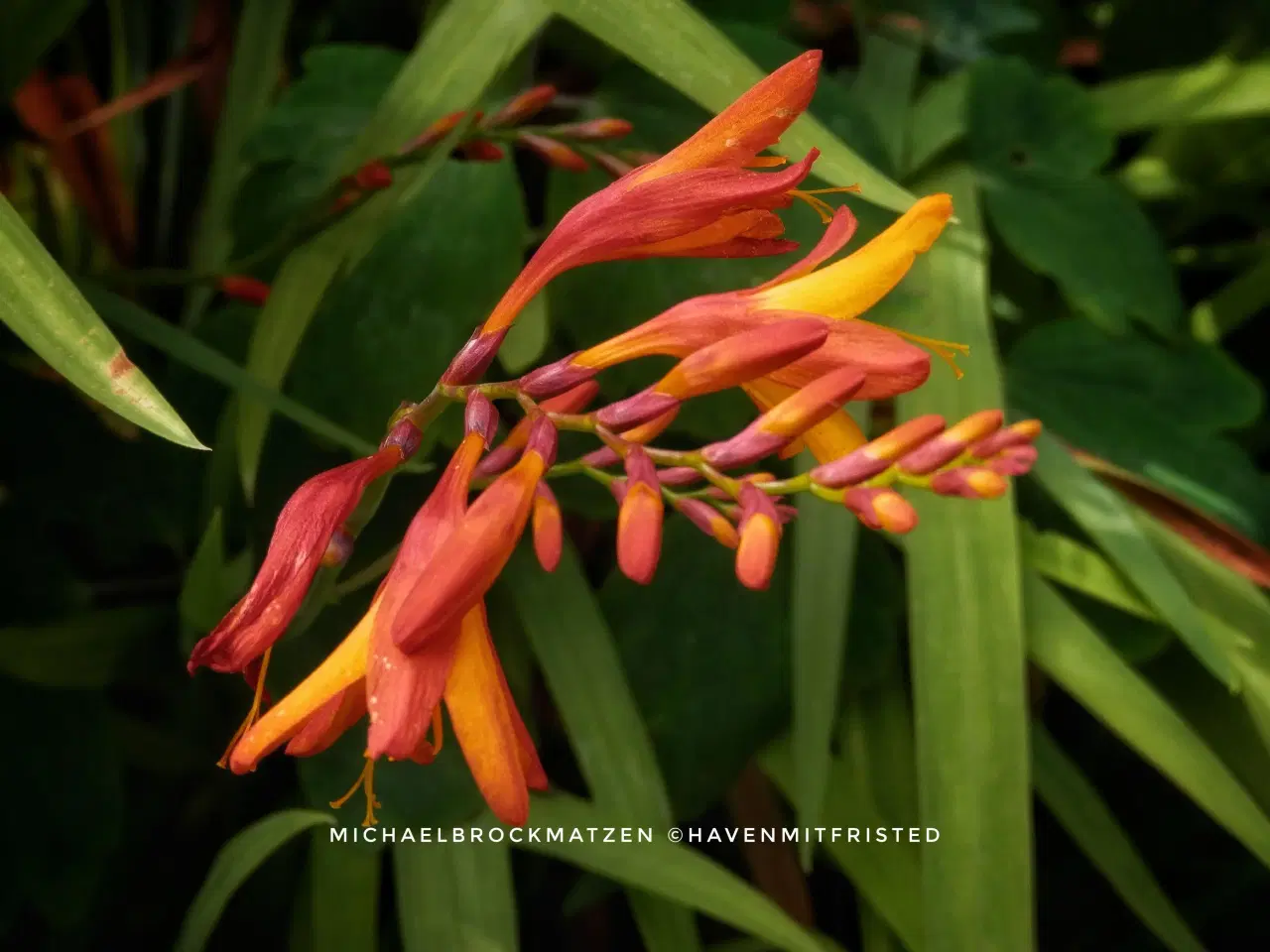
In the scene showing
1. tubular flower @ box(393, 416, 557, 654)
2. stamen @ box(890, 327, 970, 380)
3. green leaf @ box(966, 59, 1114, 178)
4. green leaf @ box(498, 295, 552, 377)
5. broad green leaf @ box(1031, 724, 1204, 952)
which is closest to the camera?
tubular flower @ box(393, 416, 557, 654)

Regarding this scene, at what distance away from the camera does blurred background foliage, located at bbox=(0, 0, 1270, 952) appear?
552 mm

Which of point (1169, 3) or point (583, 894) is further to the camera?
point (1169, 3)

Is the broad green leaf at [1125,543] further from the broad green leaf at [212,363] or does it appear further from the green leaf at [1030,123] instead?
the broad green leaf at [212,363]

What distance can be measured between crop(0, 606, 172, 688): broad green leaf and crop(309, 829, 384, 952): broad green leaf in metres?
0.19

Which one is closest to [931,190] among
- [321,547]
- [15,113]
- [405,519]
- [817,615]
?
[817,615]

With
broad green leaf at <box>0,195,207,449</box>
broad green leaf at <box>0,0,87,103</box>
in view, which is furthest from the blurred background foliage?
broad green leaf at <box>0,195,207,449</box>

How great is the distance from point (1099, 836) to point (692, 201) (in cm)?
58

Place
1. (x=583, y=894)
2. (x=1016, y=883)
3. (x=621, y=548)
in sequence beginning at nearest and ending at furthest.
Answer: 1. (x=621, y=548)
2. (x=1016, y=883)
3. (x=583, y=894)

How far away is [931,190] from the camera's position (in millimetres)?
739

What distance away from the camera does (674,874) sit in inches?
22.4

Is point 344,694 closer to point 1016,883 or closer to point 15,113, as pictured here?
point 1016,883

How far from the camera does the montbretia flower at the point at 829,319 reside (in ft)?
1.11

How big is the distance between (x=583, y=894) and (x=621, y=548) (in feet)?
1.44

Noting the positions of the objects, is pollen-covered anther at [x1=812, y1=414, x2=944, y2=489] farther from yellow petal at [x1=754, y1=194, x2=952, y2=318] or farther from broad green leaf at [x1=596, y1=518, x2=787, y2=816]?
broad green leaf at [x1=596, y1=518, x2=787, y2=816]
